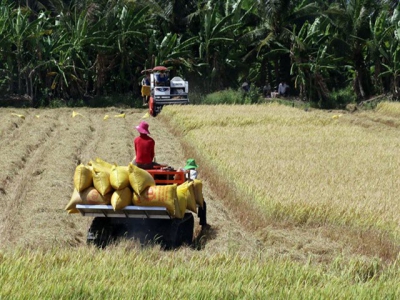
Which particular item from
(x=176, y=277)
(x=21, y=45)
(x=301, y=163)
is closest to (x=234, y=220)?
(x=301, y=163)

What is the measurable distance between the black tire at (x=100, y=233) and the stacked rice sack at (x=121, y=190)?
320 mm

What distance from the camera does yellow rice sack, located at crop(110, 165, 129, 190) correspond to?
8156mm

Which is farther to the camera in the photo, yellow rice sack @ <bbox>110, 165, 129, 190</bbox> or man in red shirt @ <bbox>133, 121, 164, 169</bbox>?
man in red shirt @ <bbox>133, 121, 164, 169</bbox>

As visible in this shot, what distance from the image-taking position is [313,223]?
377 inches

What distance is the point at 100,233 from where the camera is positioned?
856cm

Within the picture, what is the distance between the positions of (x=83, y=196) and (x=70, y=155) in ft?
24.3

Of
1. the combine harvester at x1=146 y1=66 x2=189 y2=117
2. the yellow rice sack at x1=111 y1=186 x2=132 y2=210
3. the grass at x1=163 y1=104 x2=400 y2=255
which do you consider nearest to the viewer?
the yellow rice sack at x1=111 y1=186 x2=132 y2=210

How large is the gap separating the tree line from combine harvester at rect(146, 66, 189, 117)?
5490 millimetres

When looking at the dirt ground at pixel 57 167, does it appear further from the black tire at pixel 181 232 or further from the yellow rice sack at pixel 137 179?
the yellow rice sack at pixel 137 179

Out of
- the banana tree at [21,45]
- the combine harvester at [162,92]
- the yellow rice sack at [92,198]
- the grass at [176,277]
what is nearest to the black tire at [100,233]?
the yellow rice sack at [92,198]

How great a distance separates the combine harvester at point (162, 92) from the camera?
25953 mm

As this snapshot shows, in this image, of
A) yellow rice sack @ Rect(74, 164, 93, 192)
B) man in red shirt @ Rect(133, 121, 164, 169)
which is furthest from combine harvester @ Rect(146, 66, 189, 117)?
yellow rice sack @ Rect(74, 164, 93, 192)

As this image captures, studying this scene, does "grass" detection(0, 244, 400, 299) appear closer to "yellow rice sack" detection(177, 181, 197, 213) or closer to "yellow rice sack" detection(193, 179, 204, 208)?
"yellow rice sack" detection(177, 181, 197, 213)

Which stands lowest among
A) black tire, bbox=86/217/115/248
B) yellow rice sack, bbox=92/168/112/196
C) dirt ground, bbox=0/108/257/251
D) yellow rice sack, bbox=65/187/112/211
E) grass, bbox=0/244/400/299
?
dirt ground, bbox=0/108/257/251
